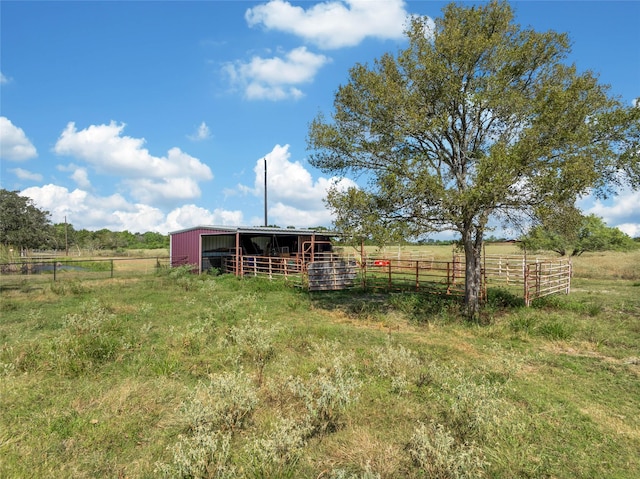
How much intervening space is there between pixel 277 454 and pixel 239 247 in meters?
20.9

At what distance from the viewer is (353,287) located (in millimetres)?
17875

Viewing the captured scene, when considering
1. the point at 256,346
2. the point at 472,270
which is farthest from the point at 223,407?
the point at 472,270

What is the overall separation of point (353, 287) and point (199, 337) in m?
11.1

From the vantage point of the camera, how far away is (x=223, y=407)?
4.18 m

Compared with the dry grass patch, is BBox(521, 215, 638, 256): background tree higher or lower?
higher

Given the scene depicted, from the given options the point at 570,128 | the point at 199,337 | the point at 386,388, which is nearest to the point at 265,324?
the point at 199,337

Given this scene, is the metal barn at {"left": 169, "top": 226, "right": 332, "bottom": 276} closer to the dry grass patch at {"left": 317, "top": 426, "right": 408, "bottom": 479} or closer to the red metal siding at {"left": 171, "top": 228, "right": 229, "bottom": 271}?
the red metal siding at {"left": 171, "top": 228, "right": 229, "bottom": 271}

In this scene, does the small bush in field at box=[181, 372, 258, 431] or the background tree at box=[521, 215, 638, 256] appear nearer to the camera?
the small bush in field at box=[181, 372, 258, 431]

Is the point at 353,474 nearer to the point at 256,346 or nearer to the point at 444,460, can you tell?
the point at 444,460

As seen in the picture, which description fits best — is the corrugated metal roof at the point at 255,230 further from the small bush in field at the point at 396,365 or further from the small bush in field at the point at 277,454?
the small bush in field at the point at 277,454

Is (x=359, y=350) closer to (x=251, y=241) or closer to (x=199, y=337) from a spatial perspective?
(x=199, y=337)

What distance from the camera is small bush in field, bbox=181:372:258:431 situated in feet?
13.2

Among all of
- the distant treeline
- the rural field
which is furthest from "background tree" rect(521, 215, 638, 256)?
the distant treeline

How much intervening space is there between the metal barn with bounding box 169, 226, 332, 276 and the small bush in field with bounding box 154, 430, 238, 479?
1686cm
